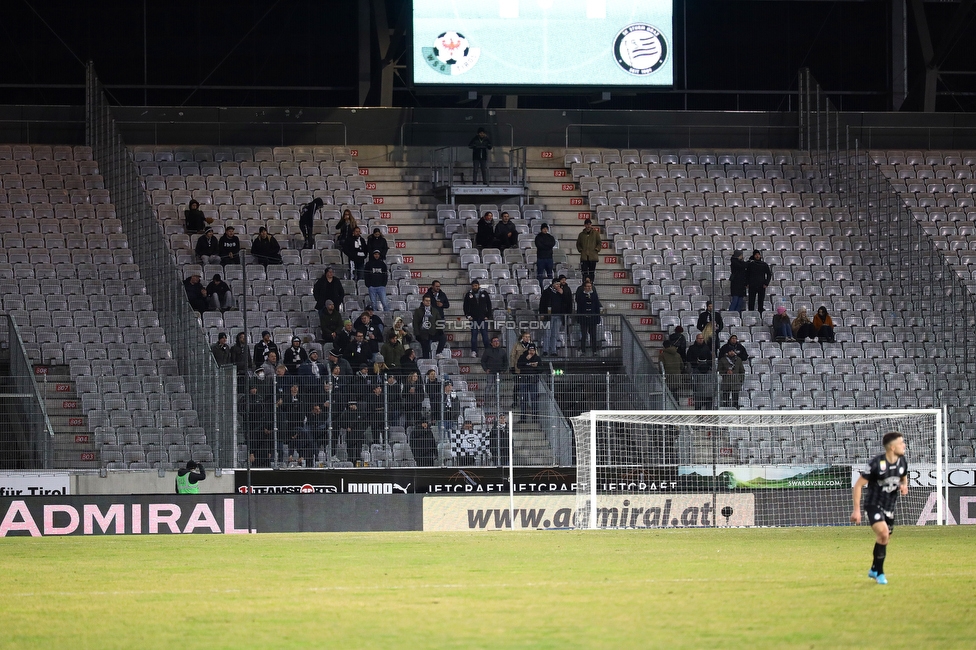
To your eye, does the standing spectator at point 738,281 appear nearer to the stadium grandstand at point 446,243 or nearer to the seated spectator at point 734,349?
the stadium grandstand at point 446,243

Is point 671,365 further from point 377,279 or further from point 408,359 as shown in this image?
point 377,279

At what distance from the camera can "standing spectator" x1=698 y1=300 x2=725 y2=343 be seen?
85.7 feet

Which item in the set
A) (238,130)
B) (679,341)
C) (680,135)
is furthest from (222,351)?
(680,135)

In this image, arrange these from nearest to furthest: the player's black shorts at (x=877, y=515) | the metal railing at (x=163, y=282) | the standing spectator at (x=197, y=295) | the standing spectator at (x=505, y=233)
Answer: the player's black shorts at (x=877, y=515), the metal railing at (x=163, y=282), the standing spectator at (x=197, y=295), the standing spectator at (x=505, y=233)

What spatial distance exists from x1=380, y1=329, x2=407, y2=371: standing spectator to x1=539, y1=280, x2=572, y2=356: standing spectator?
2554mm

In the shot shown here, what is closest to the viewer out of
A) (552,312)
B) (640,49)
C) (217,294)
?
(552,312)

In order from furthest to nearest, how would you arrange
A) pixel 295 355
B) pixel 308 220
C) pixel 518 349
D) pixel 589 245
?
pixel 308 220 < pixel 589 245 < pixel 518 349 < pixel 295 355

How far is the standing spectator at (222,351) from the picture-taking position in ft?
82.1

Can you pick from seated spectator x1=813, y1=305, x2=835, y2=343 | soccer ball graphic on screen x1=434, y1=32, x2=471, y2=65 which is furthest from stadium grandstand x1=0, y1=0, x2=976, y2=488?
seated spectator x1=813, y1=305, x2=835, y2=343

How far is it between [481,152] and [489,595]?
22.0 metres

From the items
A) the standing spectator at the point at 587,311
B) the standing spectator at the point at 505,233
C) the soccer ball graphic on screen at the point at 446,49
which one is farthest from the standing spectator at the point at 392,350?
the soccer ball graphic on screen at the point at 446,49

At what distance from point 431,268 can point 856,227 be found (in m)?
10.1

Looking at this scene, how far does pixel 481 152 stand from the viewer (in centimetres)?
3303

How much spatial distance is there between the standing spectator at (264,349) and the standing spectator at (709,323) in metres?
7.94
